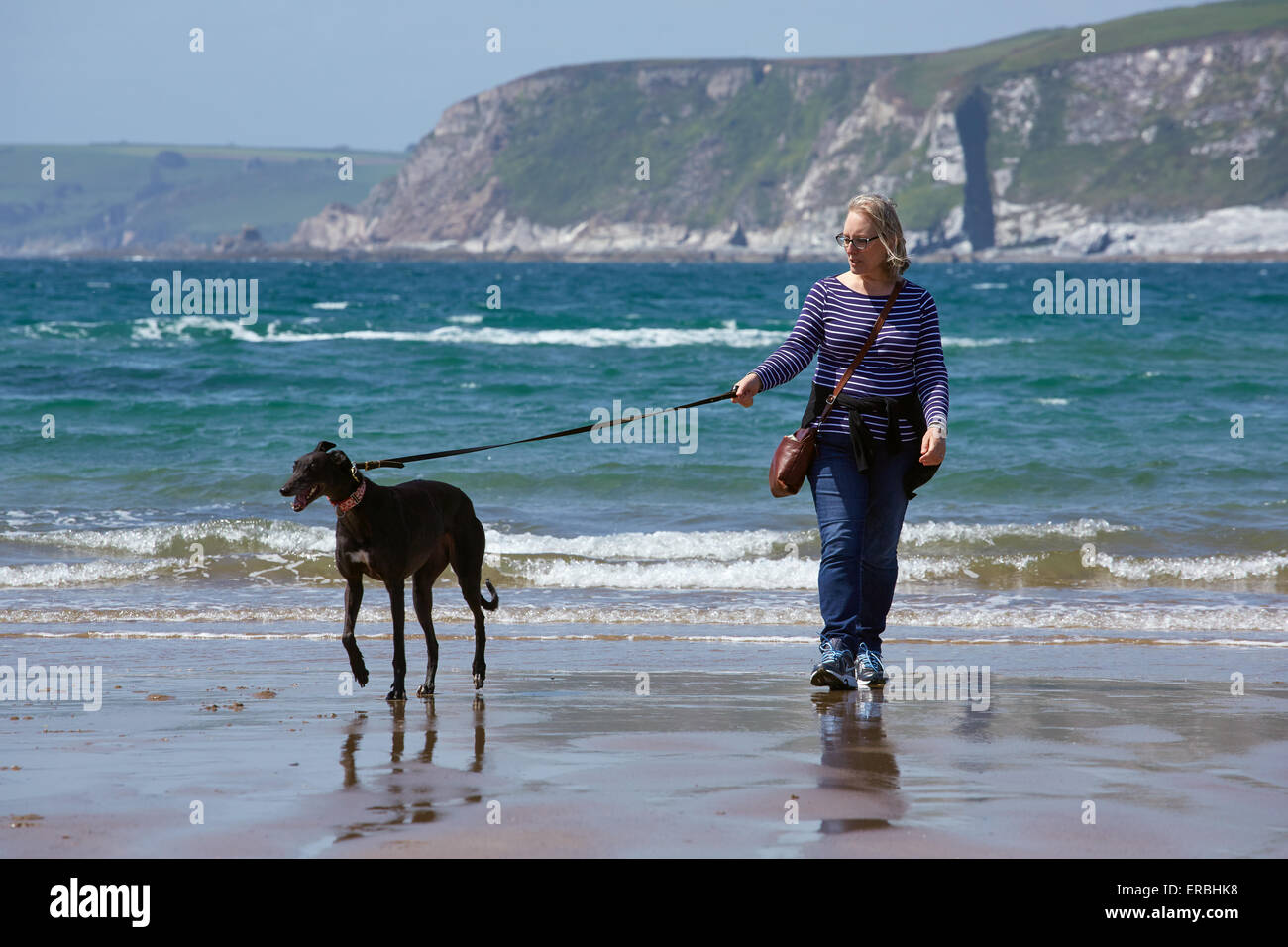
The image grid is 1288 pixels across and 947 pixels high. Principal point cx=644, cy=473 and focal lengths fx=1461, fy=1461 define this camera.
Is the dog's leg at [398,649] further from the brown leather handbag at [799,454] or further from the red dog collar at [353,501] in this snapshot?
the brown leather handbag at [799,454]

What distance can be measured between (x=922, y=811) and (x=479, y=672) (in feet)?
8.68

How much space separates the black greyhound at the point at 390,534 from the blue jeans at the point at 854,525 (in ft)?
5.10

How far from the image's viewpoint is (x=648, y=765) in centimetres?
464

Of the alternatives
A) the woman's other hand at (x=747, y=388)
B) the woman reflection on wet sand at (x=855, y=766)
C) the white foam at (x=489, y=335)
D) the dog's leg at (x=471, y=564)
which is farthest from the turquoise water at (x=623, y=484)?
the woman's other hand at (x=747, y=388)

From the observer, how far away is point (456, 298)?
54.2 m

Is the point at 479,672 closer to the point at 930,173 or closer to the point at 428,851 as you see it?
the point at 428,851

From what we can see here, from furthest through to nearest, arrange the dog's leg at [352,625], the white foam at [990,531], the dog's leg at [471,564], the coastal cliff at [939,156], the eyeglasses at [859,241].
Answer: the coastal cliff at [939,156]
the white foam at [990,531]
the dog's leg at [471,564]
the dog's leg at [352,625]
the eyeglasses at [859,241]

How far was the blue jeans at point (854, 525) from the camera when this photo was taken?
5.71 meters

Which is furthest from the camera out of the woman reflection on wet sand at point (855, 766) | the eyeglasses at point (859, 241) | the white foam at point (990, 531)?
the white foam at point (990, 531)

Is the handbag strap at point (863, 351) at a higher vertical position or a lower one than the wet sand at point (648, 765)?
higher

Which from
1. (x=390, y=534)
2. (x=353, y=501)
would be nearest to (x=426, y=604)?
(x=390, y=534)

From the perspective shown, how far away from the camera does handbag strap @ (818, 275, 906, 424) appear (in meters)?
5.61

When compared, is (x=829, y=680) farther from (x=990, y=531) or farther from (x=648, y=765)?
(x=990, y=531)

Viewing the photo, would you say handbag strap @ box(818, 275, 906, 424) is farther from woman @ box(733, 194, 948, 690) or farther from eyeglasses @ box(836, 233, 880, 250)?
eyeglasses @ box(836, 233, 880, 250)
